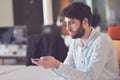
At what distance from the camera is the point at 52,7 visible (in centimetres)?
569

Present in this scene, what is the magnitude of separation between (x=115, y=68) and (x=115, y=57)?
3.0 inches

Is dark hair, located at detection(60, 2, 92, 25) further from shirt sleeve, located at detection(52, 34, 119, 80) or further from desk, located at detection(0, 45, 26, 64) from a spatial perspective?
desk, located at detection(0, 45, 26, 64)

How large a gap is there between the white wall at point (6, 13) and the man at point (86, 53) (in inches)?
153

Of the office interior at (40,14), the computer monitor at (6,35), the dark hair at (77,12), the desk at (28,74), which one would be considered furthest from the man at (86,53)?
the office interior at (40,14)

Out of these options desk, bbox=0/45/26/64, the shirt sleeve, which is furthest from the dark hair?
desk, bbox=0/45/26/64

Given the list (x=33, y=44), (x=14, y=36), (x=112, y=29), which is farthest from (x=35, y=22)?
(x=112, y=29)

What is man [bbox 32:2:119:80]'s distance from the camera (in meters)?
1.61

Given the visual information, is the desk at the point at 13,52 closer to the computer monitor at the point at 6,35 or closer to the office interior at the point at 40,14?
the computer monitor at the point at 6,35

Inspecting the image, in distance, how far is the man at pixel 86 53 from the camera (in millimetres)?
1610

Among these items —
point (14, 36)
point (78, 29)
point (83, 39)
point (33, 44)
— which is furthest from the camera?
point (14, 36)

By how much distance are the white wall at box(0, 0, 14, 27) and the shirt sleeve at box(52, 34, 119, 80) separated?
4066 mm

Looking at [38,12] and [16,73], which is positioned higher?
[38,12]

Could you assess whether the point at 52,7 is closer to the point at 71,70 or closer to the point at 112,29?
the point at 112,29

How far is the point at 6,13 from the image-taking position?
558 cm
